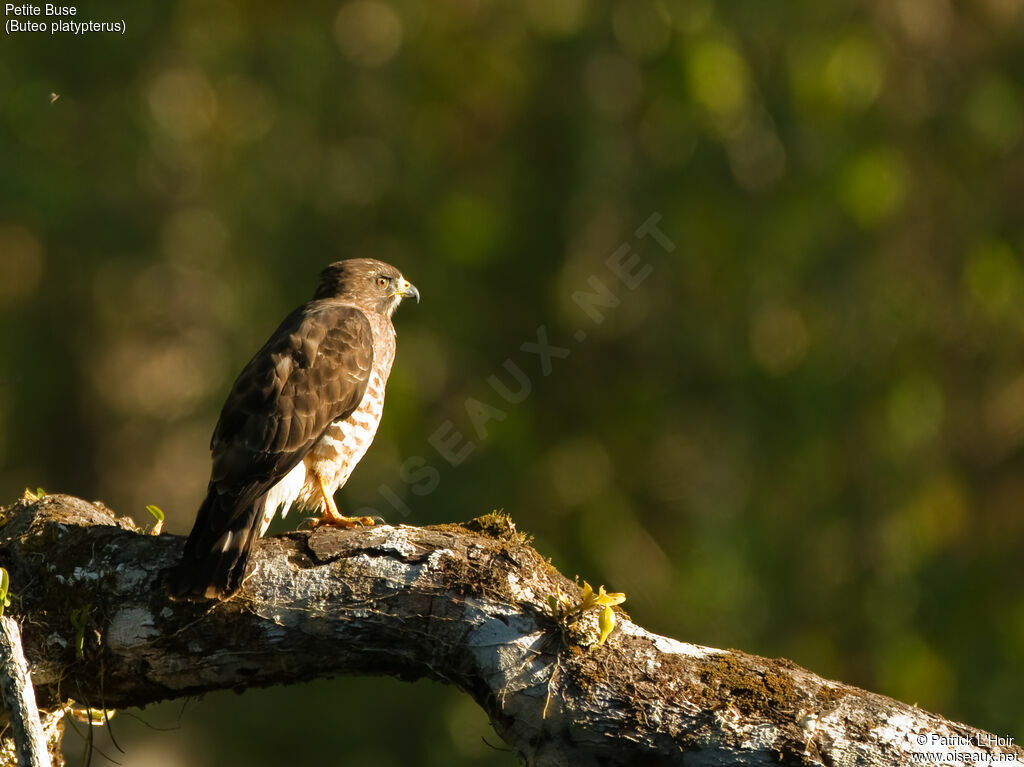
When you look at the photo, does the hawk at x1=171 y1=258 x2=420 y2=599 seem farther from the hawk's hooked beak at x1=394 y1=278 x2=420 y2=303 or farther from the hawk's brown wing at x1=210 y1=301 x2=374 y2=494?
the hawk's hooked beak at x1=394 y1=278 x2=420 y2=303

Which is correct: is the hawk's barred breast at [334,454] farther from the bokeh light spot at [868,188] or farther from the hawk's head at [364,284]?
the bokeh light spot at [868,188]

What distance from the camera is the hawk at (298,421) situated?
429 cm

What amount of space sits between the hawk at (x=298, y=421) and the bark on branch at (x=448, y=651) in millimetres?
294

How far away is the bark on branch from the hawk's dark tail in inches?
1.9

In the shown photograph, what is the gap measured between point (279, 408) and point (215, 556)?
126 centimetres

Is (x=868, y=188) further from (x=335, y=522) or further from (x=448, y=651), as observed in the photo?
(x=448, y=651)

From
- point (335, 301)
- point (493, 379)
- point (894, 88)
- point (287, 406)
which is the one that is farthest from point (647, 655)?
point (894, 88)

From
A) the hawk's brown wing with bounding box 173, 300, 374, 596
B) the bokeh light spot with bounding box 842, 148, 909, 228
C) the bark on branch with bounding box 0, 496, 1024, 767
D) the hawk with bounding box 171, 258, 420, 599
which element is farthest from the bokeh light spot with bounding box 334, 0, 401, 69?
the bark on branch with bounding box 0, 496, 1024, 767

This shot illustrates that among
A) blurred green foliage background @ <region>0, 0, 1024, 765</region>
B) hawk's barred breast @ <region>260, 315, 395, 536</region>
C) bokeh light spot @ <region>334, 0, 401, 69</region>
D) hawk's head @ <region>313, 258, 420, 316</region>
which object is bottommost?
hawk's barred breast @ <region>260, 315, 395, 536</region>

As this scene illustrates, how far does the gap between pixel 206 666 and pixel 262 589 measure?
0.83 ft

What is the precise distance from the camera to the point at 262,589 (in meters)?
3.54

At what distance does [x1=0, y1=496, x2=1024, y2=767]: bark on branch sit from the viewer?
126 inches

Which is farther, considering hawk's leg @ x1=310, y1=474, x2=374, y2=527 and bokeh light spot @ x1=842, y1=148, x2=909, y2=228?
bokeh light spot @ x1=842, y1=148, x2=909, y2=228

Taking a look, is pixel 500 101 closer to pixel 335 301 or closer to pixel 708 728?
pixel 335 301
